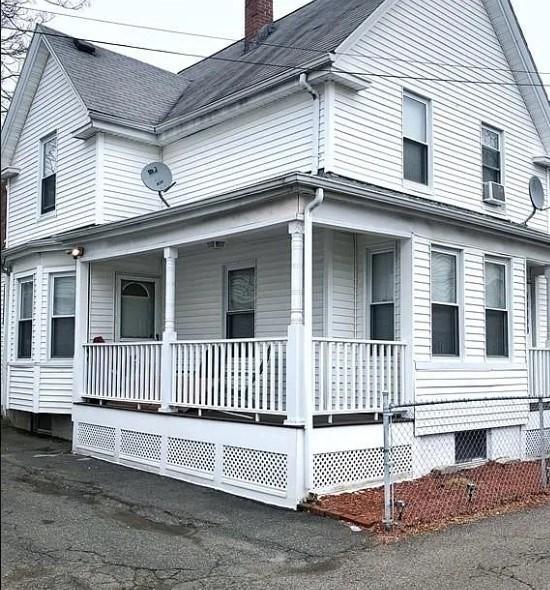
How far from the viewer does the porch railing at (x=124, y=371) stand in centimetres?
1097

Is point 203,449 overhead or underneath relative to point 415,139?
underneath

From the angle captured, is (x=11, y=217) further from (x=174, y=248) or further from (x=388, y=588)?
(x=388, y=588)

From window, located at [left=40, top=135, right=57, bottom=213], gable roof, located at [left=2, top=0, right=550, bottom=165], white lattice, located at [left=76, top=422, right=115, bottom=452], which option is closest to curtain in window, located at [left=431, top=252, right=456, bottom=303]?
gable roof, located at [left=2, top=0, right=550, bottom=165]

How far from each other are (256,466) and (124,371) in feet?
11.6

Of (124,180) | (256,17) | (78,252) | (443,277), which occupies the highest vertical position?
(256,17)

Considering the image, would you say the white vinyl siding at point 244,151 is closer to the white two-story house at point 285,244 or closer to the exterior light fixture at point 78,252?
the white two-story house at point 285,244

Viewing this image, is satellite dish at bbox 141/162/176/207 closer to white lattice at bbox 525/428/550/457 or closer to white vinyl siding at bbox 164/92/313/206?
white vinyl siding at bbox 164/92/313/206

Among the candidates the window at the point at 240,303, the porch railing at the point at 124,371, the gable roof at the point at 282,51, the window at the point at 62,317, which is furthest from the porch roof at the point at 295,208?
the gable roof at the point at 282,51

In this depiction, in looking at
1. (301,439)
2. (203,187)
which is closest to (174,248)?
(203,187)

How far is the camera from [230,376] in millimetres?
9578

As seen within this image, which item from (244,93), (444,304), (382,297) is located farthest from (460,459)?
(244,93)

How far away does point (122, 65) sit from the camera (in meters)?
16.4

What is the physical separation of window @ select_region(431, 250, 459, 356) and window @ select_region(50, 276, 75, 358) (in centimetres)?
680

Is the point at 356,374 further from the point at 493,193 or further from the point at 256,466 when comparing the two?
the point at 493,193
